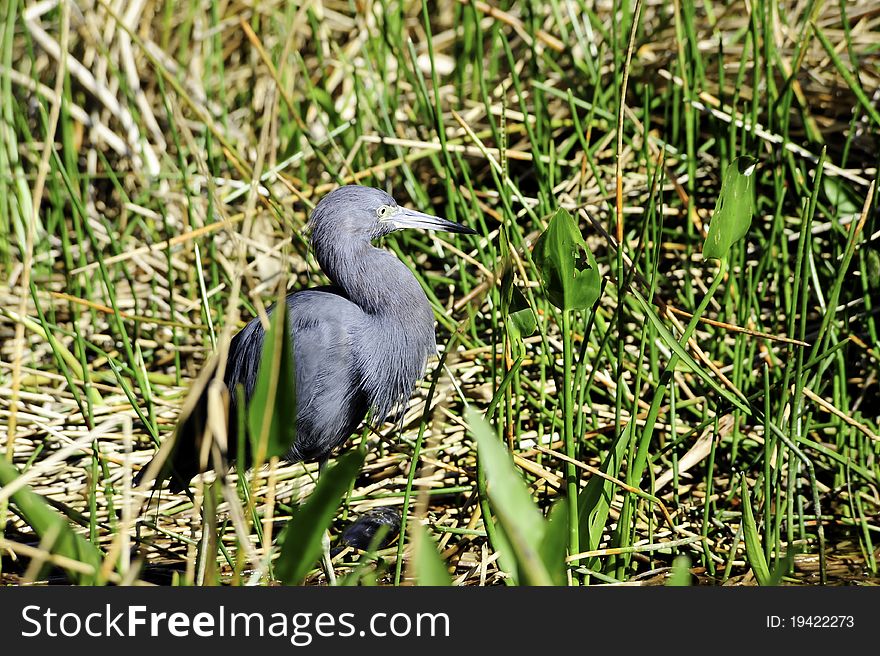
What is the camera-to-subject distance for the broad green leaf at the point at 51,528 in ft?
4.53

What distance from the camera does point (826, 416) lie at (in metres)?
2.57

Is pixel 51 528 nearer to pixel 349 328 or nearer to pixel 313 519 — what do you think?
pixel 313 519

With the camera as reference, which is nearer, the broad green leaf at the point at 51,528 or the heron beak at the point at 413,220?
the broad green leaf at the point at 51,528

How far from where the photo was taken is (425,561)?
1.25 meters

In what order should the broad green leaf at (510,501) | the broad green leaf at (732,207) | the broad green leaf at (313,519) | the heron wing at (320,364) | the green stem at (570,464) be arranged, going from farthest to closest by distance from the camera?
the heron wing at (320,364) < the green stem at (570,464) < the broad green leaf at (732,207) < the broad green leaf at (313,519) < the broad green leaf at (510,501)

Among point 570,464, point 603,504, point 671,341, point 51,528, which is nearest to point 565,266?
point 671,341

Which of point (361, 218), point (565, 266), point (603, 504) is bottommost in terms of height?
point (603, 504)

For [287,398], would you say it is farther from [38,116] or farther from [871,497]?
[38,116]

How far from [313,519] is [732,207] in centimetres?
93

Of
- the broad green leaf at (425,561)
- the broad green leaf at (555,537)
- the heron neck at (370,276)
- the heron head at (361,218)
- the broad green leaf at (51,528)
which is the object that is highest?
the heron head at (361,218)

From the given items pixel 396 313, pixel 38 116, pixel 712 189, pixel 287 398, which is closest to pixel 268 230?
pixel 38 116

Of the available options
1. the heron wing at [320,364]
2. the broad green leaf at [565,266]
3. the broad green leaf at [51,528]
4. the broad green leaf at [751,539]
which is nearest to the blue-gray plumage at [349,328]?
the heron wing at [320,364]

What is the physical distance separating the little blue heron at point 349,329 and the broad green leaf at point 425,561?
0.99 meters

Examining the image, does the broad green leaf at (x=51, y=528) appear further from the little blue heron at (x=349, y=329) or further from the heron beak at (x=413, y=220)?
the heron beak at (x=413, y=220)
